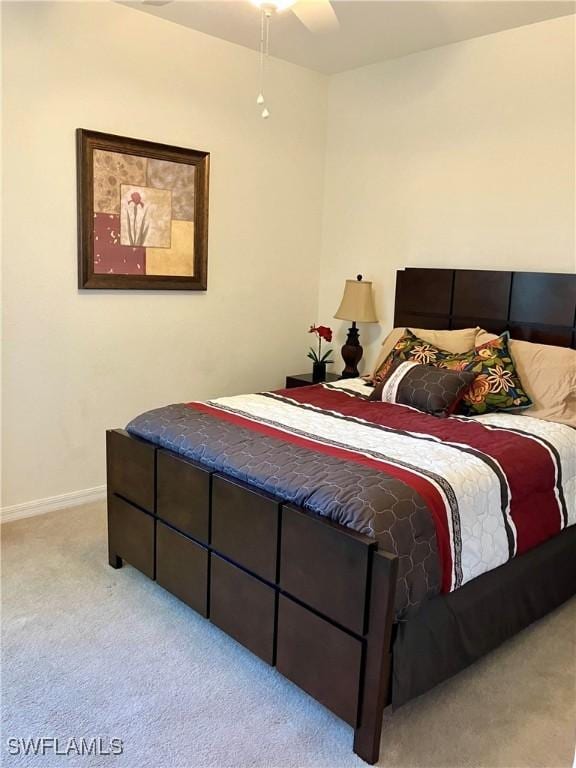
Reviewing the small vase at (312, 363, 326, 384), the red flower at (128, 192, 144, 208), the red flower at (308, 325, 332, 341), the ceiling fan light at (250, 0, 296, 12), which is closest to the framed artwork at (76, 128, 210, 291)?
→ the red flower at (128, 192, 144, 208)

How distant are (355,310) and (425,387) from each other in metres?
1.21

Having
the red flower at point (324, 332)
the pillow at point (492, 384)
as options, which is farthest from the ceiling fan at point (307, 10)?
the red flower at point (324, 332)

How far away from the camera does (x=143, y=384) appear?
3.83 m

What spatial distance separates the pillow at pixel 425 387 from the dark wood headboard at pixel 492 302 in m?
0.63

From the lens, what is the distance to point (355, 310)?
13.6ft

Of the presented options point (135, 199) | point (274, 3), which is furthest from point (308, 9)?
point (135, 199)

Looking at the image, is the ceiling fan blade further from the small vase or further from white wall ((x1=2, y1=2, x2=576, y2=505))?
the small vase

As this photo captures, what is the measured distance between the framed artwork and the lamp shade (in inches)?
37.3

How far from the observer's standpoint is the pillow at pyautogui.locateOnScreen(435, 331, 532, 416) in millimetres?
3053

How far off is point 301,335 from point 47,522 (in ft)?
7.25

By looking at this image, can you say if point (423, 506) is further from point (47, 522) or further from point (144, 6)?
point (144, 6)

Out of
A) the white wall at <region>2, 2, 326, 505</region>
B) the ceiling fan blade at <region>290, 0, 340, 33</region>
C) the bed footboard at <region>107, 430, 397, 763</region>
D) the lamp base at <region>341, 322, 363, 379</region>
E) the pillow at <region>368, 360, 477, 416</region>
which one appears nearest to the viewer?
the bed footboard at <region>107, 430, 397, 763</region>

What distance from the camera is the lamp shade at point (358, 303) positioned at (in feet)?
13.6

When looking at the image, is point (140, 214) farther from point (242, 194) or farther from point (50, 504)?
point (50, 504)
